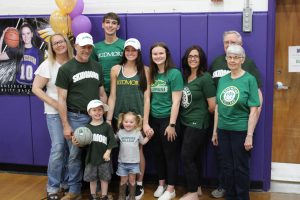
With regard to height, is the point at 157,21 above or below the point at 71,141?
above

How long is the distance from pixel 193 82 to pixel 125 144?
848 mm

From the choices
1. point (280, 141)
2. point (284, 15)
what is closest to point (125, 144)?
point (280, 141)

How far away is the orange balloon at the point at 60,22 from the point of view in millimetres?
3779

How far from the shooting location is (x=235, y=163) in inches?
127

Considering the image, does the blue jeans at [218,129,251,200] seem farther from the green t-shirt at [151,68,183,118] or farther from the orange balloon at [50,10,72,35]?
the orange balloon at [50,10,72,35]

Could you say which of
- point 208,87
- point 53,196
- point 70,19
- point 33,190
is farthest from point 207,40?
point 33,190

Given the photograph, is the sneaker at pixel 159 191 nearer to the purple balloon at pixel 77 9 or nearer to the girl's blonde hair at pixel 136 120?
the girl's blonde hair at pixel 136 120

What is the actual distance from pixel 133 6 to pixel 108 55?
0.62 metres

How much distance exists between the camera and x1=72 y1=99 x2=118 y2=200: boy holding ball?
3473mm

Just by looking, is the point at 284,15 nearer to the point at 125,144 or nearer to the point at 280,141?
the point at 280,141

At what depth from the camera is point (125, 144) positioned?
11.8 ft

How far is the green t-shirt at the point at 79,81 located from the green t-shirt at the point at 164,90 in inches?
21.2

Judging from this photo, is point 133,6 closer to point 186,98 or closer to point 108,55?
point 108,55

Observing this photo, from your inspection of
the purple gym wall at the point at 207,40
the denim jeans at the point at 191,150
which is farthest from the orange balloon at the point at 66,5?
the denim jeans at the point at 191,150
